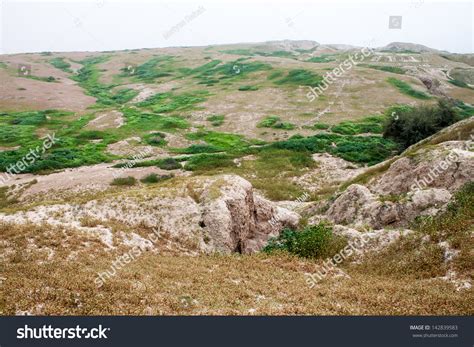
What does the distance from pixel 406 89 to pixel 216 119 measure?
58401 mm

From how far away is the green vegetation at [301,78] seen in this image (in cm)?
11894

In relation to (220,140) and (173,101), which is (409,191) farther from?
(173,101)

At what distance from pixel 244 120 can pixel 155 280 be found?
7725cm

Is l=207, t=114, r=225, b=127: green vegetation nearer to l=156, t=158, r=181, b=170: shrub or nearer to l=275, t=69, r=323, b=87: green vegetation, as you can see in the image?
l=156, t=158, r=181, b=170: shrub

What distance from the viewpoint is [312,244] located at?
2128cm

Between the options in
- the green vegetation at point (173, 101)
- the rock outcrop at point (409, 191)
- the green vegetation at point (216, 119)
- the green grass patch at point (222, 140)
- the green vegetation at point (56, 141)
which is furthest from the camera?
the green vegetation at point (173, 101)

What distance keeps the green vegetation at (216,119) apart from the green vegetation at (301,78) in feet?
116

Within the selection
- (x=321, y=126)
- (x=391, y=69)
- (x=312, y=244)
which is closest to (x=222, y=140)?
(x=321, y=126)

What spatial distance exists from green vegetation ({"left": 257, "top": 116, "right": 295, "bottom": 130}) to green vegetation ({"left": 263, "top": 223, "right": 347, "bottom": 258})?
206 ft

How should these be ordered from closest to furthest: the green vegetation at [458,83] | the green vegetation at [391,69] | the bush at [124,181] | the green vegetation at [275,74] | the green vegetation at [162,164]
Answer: the bush at [124,181]
the green vegetation at [162,164]
the green vegetation at [275,74]
the green vegetation at [458,83]
the green vegetation at [391,69]

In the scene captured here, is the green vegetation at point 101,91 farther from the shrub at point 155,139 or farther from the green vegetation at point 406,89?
the green vegetation at point 406,89

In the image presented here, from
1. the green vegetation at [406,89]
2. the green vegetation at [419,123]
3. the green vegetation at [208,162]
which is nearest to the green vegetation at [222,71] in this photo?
the green vegetation at [406,89]

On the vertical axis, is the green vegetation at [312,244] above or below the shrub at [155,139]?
above
